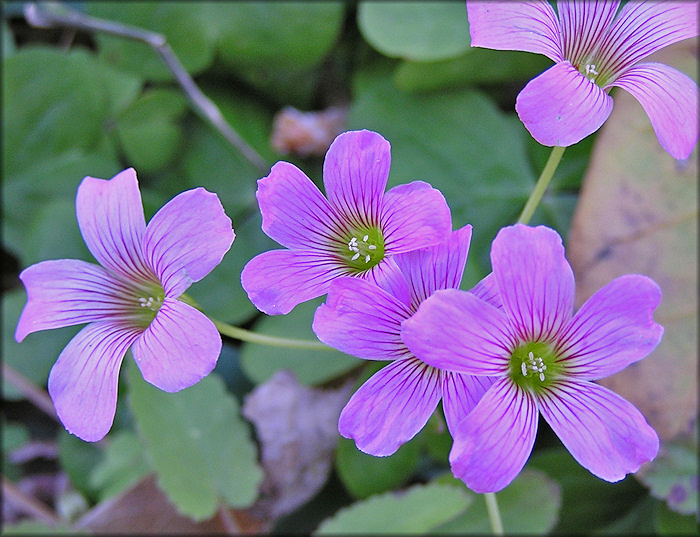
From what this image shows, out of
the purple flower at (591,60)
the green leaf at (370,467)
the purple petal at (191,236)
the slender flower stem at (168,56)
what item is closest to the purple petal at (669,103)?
the purple flower at (591,60)

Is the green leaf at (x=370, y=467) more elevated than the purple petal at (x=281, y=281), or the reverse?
the purple petal at (x=281, y=281)

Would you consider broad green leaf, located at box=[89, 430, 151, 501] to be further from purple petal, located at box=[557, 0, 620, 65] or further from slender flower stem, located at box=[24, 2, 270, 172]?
purple petal, located at box=[557, 0, 620, 65]

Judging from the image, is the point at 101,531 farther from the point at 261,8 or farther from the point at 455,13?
the point at 455,13

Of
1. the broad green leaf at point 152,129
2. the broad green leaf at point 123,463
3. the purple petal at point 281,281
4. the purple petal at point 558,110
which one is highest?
the purple petal at point 558,110

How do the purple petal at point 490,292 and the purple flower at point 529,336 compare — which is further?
the purple petal at point 490,292

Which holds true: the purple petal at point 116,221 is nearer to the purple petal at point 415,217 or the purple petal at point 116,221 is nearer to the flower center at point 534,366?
the purple petal at point 415,217

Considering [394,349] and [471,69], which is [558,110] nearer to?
[394,349]

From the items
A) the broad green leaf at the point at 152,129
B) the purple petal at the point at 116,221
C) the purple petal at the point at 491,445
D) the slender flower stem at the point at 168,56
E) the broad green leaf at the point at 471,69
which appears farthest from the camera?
the broad green leaf at the point at 152,129
